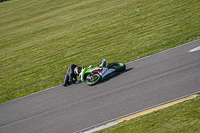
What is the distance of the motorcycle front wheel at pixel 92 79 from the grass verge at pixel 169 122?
465cm

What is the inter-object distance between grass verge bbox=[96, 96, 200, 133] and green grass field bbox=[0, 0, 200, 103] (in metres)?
7.48

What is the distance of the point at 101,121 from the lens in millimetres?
10188

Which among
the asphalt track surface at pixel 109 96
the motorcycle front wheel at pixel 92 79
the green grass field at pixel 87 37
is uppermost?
the green grass field at pixel 87 37

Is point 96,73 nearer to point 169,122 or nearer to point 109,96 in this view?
point 109,96

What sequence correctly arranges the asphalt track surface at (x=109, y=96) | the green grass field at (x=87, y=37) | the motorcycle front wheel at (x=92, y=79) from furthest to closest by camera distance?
the green grass field at (x=87, y=37)
the motorcycle front wheel at (x=92, y=79)
the asphalt track surface at (x=109, y=96)

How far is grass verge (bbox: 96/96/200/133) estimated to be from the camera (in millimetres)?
A: 7047

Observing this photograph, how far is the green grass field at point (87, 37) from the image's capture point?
17156mm

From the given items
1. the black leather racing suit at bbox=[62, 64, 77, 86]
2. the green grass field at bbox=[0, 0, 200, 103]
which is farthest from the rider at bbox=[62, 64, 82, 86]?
the green grass field at bbox=[0, 0, 200, 103]

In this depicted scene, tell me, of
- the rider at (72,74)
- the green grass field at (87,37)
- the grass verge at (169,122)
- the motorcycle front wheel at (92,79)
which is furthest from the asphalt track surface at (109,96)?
the green grass field at (87,37)

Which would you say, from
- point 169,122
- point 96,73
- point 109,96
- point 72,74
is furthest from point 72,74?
point 169,122

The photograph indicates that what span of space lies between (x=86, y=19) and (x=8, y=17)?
795 inches

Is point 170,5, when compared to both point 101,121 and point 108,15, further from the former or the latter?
point 101,121

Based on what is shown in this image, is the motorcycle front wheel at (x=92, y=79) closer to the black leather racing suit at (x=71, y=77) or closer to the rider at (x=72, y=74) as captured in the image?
the rider at (x=72, y=74)

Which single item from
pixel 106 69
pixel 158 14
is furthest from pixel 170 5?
pixel 106 69
